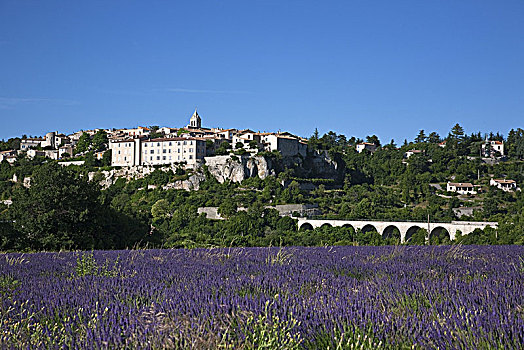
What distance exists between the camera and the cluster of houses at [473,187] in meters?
75.5

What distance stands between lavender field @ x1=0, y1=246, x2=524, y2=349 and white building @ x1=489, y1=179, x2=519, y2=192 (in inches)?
3111

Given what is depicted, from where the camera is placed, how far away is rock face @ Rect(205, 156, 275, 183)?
237 feet

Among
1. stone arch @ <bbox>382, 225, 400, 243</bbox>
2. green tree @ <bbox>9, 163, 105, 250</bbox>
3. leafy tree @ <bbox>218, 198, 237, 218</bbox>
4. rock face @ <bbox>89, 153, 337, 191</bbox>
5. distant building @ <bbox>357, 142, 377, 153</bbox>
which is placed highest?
distant building @ <bbox>357, 142, 377, 153</bbox>

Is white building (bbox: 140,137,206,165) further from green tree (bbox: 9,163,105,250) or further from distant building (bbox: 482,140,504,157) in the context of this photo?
green tree (bbox: 9,163,105,250)

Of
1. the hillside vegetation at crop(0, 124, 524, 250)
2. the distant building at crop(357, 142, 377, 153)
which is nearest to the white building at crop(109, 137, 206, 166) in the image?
the hillside vegetation at crop(0, 124, 524, 250)

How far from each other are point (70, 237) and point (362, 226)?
4264 centimetres

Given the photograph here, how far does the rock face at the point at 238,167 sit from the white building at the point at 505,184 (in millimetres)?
33913

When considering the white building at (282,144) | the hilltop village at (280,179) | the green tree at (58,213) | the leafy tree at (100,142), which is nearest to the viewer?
the green tree at (58,213)

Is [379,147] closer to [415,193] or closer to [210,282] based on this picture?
[415,193]

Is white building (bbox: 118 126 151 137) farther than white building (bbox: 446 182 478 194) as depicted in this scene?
Yes

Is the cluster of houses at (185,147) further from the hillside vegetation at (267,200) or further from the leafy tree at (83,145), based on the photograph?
the leafy tree at (83,145)

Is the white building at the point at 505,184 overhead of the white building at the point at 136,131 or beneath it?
beneath

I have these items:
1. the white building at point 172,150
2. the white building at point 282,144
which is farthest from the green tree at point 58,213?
the white building at point 282,144

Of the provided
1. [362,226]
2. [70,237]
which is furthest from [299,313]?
[362,226]
